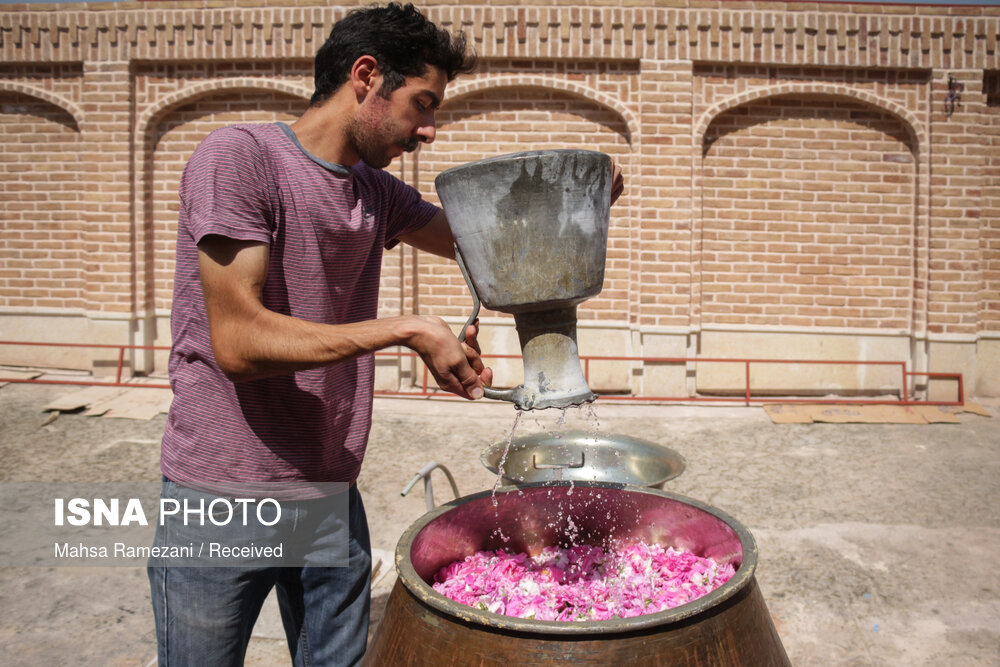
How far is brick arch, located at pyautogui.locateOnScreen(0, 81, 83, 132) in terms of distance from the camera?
8.41 m

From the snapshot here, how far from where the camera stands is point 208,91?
8.17 m

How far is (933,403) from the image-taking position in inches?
296

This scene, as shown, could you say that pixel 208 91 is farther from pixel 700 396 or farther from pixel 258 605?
pixel 258 605

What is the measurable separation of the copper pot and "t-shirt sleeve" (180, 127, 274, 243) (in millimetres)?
873

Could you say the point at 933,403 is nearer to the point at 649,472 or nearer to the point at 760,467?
the point at 760,467

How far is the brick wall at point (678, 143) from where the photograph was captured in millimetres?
7707

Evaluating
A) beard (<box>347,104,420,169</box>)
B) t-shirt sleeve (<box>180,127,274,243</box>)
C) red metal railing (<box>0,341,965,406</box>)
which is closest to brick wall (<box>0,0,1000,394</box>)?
red metal railing (<box>0,341,965,406</box>)

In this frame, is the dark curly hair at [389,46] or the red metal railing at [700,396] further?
the red metal railing at [700,396]

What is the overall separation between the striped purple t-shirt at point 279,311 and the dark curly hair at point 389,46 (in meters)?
0.20

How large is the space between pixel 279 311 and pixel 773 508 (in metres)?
4.15

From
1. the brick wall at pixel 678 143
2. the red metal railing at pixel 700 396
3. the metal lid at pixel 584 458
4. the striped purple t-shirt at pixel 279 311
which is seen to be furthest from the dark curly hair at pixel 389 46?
the brick wall at pixel 678 143

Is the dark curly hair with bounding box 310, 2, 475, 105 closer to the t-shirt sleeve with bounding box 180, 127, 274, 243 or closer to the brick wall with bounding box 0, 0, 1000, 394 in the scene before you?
the t-shirt sleeve with bounding box 180, 127, 274, 243

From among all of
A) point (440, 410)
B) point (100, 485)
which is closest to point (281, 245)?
point (100, 485)

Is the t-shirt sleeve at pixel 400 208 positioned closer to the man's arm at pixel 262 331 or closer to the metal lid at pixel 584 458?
the man's arm at pixel 262 331
